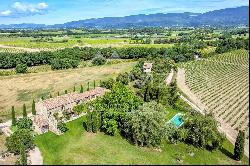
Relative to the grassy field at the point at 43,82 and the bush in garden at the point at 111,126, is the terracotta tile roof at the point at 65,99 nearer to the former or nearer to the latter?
the grassy field at the point at 43,82

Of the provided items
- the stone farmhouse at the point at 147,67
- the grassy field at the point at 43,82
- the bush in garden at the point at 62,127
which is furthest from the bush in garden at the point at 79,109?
the stone farmhouse at the point at 147,67

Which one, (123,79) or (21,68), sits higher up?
(21,68)

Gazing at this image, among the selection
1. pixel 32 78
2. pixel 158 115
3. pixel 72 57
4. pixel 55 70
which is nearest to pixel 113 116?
pixel 158 115

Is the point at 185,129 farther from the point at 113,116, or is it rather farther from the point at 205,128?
the point at 113,116

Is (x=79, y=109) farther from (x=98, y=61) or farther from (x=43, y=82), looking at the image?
(x=98, y=61)

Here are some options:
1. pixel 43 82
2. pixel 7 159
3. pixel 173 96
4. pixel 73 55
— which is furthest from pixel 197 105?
pixel 73 55

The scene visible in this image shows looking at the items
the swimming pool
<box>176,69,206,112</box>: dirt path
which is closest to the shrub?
the swimming pool

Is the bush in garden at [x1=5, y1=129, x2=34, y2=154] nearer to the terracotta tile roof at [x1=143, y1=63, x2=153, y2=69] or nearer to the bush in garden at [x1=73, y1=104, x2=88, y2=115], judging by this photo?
the bush in garden at [x1=73, y1=104, x2=88, y2=115]
